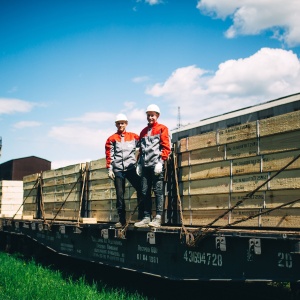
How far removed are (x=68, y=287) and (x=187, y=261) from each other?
2821 millimetres

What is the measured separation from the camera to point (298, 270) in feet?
12.8

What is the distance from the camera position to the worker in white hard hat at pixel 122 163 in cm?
702

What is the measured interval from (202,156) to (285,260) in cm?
205

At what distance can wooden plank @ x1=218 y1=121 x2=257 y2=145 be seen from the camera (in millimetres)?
4941

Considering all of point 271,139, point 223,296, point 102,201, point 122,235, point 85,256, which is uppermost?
point 271,139

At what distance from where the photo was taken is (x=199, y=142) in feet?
18.8

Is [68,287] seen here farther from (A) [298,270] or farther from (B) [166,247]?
(A) [298,270]

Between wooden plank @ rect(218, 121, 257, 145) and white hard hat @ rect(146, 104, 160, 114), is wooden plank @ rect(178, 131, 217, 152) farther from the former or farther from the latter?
white hard hat @ rect(146, 104, 160, 114)

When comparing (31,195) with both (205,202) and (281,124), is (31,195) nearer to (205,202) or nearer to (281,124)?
(205,202)

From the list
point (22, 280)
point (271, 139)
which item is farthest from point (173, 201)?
point (22, 280)

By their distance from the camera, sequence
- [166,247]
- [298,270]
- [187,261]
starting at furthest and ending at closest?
[166,247] < [187,261] < [298,270]

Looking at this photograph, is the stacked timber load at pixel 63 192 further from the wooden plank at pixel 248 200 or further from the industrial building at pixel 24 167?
the industrial building at pixel 24 167

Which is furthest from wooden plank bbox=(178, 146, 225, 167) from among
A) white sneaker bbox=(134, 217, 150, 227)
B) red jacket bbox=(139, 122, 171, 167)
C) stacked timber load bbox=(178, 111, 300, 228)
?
white sneaker bbox=(134, 217, 150, 227)

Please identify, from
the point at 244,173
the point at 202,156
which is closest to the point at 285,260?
the point at 244,173
